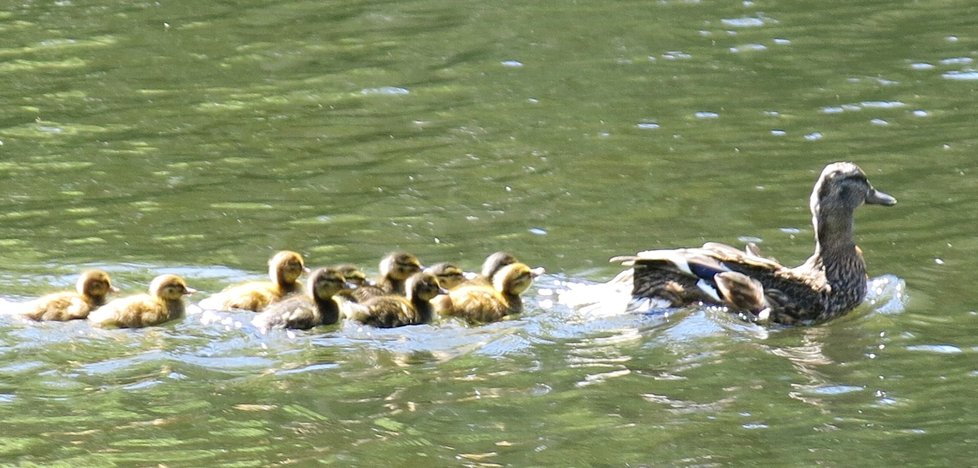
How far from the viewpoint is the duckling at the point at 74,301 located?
800 centimetres

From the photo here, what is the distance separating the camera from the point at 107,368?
7332 millimetres

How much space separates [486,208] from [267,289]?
1858 mm

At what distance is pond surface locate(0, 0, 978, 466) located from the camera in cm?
671

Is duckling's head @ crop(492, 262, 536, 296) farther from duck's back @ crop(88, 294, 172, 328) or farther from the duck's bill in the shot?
the duck's bill

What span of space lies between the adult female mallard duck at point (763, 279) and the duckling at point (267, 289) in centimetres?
155

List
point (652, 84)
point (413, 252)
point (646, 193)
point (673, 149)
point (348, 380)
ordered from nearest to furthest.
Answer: point (348, 380) < point (413, 252) < point (646, 193) < point (673, 149) < point (652, 84)

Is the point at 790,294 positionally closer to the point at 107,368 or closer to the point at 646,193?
the point at 646,193

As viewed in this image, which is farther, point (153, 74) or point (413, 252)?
point (153, 74)

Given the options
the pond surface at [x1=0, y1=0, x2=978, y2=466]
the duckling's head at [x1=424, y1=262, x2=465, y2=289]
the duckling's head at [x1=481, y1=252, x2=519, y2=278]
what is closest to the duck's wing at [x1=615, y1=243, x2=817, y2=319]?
the pond surface at [x1=0, y1=0, x2=978, y2=466]

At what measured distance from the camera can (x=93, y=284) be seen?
8164 millimetres

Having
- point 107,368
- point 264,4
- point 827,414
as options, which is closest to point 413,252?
point 107,368

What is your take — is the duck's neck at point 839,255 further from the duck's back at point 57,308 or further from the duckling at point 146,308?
the duck's back at point 57,308

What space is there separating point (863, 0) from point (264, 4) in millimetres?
5008

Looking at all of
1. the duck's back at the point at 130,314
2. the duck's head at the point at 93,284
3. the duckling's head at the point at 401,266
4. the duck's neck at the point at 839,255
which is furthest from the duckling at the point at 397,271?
the duck's neck at the point at 839,255
